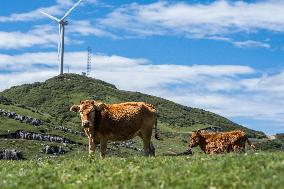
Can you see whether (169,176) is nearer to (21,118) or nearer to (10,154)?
(10,154)

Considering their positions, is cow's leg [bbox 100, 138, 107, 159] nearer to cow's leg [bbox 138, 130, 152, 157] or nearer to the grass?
cow's leg [bbox 138, 130, 152, 157]

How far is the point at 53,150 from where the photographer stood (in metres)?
119

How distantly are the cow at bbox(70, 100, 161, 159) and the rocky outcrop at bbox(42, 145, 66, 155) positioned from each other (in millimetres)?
91100

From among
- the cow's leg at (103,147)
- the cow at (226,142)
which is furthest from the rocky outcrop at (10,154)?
the cow's leg at (103,147)

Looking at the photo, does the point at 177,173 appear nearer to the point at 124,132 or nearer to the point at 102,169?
the point at 102,169

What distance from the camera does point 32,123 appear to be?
14600cm

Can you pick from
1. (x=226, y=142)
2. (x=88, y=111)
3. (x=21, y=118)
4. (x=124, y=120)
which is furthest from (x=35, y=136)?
(x=88, y=111)

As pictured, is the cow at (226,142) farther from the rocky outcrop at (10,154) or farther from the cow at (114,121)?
the rocky outcrop at (10,154)

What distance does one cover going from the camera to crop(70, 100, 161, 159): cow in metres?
26.2

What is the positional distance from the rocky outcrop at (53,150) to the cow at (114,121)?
91.1 m

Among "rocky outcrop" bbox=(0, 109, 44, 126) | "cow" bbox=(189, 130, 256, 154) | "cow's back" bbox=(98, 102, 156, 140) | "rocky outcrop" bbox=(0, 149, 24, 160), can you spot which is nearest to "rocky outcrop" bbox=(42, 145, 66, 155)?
"rocky outcrop" bbox=(0, 149, 24, 160)

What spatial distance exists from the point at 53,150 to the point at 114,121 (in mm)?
94332

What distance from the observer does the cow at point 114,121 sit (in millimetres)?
26250

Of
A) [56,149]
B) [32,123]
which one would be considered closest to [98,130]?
[56,149]
